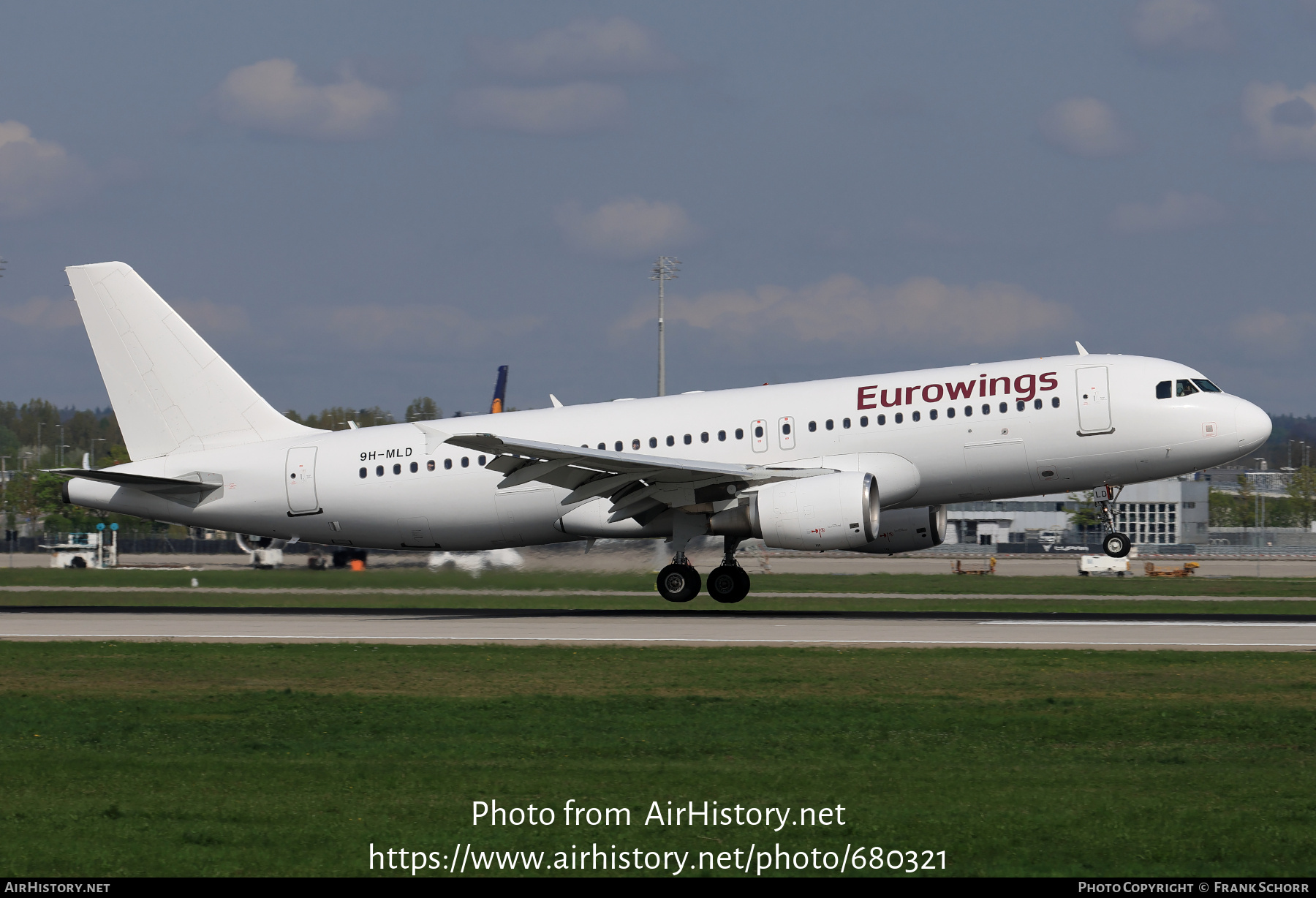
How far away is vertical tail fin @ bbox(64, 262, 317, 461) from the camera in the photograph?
35.6 metres

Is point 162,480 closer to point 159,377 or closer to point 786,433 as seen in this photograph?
point 159,377

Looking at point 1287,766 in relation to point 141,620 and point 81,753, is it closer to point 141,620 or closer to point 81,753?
point 81,753

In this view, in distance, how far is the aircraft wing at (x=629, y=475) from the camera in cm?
2984

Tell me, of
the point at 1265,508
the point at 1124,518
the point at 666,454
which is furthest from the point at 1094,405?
the point at 1265,508

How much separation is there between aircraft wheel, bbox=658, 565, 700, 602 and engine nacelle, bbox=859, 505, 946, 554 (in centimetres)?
441

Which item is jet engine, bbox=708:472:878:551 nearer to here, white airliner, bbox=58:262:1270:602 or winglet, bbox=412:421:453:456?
white airliner, bbox=58:262:1270:602

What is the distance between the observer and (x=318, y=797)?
38.8 feet

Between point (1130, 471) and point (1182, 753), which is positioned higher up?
point (1130, 471)

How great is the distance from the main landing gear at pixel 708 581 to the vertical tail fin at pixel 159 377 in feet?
34.6

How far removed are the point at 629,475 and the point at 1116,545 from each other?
11.0 m

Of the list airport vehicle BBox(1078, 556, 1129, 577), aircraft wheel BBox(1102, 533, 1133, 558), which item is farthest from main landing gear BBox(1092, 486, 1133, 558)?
airport vehicle BBox(1078, 556, 1129, 577)

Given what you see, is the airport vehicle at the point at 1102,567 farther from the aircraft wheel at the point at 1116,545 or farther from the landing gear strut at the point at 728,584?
the landing gear strut at the point at 728,584

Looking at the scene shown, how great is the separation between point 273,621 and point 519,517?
6.31 metres
